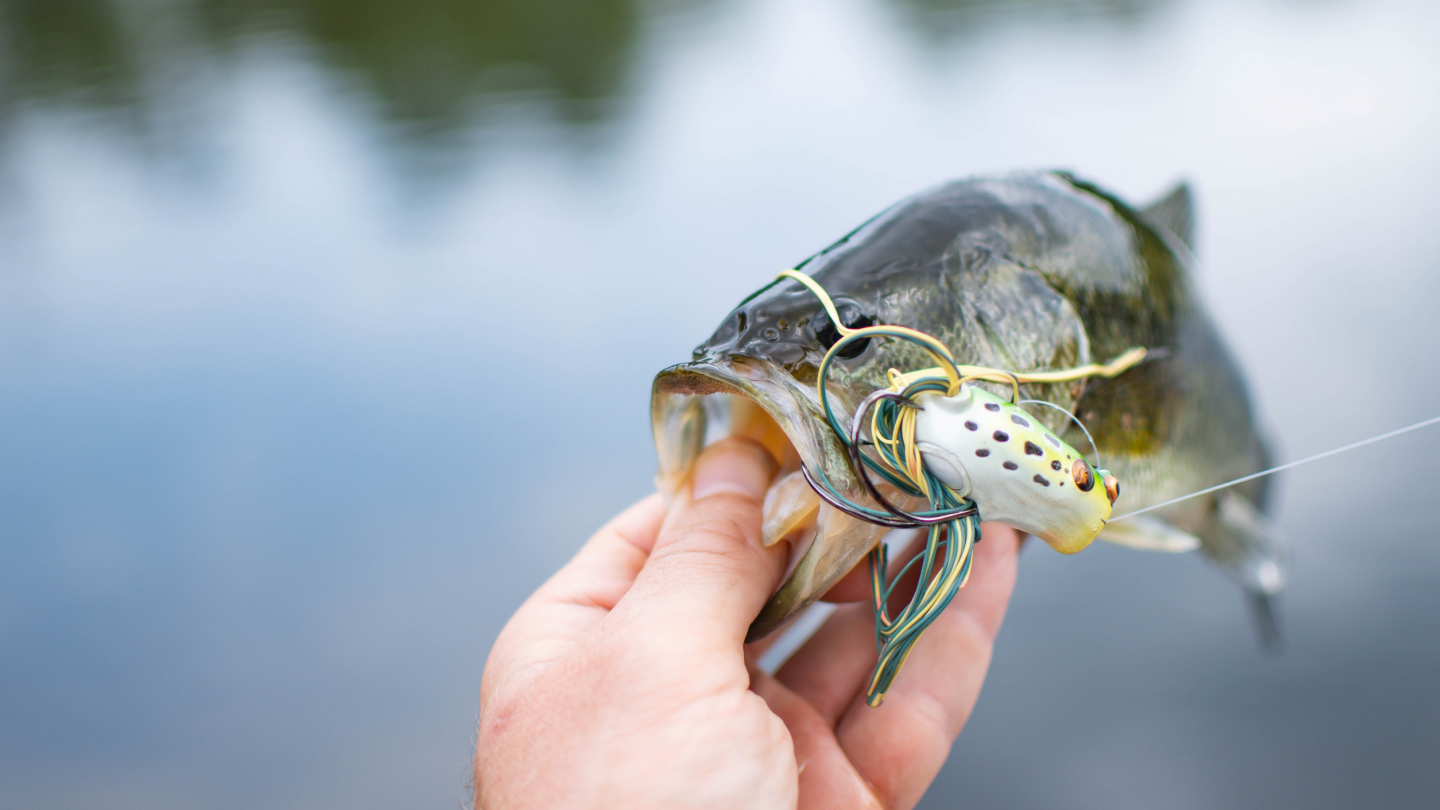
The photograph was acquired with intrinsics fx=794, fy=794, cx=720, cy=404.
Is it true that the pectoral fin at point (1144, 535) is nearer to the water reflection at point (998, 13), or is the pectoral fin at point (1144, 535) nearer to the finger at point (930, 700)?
the finger at point (930, 700)

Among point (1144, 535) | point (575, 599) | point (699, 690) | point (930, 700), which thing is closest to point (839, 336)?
point (699, 690)

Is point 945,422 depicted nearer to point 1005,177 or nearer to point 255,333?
point 1005,177

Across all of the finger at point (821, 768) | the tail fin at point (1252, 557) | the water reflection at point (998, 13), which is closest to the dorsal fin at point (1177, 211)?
the tail fin at point (1252, 557)

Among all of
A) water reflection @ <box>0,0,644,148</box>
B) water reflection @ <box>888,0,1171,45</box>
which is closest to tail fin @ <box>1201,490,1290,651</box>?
water reflection @ <box>0,0,644,148</box>

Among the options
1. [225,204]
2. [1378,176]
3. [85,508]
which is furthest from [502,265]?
[1378,176]

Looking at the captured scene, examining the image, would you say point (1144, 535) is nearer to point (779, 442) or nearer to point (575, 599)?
point (779, 442)

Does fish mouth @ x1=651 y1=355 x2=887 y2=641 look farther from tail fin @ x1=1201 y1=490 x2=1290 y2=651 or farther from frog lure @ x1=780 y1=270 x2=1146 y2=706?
tail fin @ x1=1201 y1=490 x2=1290 y2=651

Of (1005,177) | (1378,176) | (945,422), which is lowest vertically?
(1378,176)
